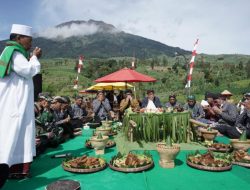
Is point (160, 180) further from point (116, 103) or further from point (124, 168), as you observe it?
point (116, 103)

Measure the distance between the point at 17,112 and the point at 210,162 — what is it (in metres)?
3.07

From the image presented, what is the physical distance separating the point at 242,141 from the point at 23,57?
4109mm

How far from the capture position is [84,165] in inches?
186

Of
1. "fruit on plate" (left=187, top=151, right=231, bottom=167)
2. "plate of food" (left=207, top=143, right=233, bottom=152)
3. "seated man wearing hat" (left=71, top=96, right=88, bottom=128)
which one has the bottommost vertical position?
"plate of food" (left=207, top=143, right=233, bottom=152)

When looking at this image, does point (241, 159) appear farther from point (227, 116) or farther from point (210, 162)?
point (227, 116)

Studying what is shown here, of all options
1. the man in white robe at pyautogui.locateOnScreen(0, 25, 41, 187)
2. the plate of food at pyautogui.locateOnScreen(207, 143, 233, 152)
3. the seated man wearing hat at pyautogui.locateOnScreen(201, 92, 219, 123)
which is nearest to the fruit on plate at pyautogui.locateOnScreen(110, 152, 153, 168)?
the man in white robe at pyautogui.locateOnScreen(0, 25, 41, 187)

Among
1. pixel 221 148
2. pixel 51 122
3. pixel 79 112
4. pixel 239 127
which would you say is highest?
pixel 51 122

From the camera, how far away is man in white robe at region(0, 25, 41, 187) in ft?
13.4

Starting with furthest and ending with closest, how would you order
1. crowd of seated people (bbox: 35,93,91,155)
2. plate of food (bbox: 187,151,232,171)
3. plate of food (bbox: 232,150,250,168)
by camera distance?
crowd of seated people (bbox: 35,93,91,155) → plate of food (bbox: 232,150,250,168) → plate of food (bbox: 187,151,232,171)

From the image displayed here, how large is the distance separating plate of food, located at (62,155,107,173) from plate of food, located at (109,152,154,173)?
200 millimetres

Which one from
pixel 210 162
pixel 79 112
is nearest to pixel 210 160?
pixel 210 162

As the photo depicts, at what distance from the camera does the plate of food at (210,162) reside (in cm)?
474

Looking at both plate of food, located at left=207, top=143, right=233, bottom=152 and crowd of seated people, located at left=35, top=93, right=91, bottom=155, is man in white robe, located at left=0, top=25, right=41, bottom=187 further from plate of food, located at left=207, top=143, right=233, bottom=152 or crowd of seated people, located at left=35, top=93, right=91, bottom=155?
plate of food, located at left=207, top=143, right=233, bottom=152

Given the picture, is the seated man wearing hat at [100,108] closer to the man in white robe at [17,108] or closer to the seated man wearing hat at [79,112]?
the seated man wearing hat at [79,112]
